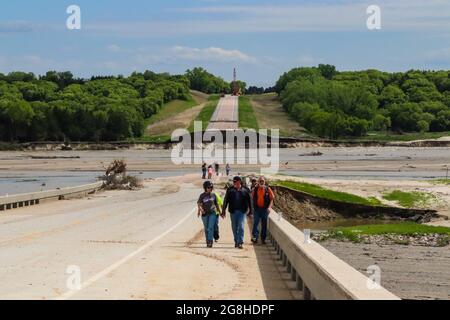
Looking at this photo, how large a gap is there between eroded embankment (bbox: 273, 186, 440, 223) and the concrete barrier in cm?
3156

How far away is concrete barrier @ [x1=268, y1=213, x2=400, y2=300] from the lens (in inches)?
402

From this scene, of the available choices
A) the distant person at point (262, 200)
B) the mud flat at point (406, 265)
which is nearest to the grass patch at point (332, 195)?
the mud flat at point (406, 265)

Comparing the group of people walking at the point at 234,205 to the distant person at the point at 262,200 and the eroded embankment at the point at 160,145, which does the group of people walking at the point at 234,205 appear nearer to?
the distant person at the point at 262,200

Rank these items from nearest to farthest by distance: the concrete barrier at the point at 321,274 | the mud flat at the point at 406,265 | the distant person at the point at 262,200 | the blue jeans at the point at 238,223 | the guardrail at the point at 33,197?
1. the concrete barrier at the point at 321,274
2. the blue jeans at the point at 238,223
3. the distant person at the point at 262,200
4. the mud flat at the point at 406,265
5. the guardrail at the point at 33,197

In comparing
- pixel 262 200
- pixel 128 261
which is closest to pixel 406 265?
pixel 262 200

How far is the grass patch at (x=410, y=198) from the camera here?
53569mm

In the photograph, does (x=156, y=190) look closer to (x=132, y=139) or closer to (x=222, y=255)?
(x=222, y=255)

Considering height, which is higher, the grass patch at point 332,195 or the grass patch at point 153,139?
the grass patch at point 153,139

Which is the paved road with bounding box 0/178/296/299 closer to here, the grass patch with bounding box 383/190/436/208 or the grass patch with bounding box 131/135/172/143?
the grass patch with bounding box 383/190/436/208

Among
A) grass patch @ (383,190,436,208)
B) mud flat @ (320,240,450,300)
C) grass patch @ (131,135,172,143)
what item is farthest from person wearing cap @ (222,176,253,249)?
grass patch @ (131,135,172,143)

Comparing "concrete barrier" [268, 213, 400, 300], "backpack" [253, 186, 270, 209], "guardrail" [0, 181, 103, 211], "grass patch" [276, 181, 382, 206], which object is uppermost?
"backpack" [253, 186, 270, 209]

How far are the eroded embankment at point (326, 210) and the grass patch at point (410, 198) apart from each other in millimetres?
2403
